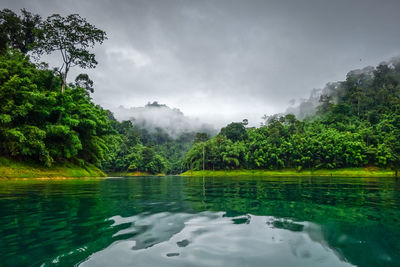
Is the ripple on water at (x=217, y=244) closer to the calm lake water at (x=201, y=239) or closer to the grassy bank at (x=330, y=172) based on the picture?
the calm lake water at (x=201, y=239)

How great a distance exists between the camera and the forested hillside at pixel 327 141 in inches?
1981

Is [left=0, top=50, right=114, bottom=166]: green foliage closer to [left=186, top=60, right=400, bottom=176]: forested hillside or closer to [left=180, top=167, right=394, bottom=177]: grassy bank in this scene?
[left=180, top=167, right=394, bottom=177]: grassy bank

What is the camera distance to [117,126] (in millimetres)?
106938

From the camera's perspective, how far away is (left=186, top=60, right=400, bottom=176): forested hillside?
50312mm

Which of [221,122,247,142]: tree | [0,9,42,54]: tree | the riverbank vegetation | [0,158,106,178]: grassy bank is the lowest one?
the riverbank vegetation

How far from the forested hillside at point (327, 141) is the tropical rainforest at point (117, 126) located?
230mm

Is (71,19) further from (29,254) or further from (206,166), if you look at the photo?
(206,166)

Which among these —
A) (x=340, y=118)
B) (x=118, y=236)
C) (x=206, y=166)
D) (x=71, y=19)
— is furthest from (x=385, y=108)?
(x=118, y=236)

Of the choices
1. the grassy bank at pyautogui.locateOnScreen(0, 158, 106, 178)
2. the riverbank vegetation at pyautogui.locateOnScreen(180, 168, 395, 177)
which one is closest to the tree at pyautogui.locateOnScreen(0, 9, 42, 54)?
the grassy bank at pyautogui.locateOnScreen(0, 158, 106, 178)

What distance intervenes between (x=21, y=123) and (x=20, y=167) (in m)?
3.74

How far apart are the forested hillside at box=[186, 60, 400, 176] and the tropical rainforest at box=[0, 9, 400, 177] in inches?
9.1

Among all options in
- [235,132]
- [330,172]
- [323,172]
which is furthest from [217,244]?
[235,132]

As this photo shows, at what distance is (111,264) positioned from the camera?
1.70 m

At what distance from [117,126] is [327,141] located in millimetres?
89304
